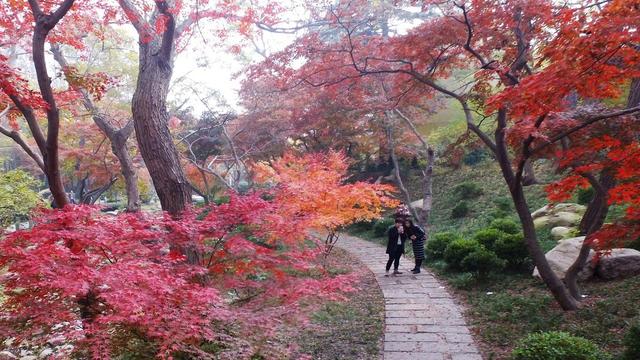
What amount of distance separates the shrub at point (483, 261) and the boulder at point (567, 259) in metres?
0.59

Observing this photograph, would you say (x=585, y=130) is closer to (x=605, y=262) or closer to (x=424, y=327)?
(x=605, y=262)

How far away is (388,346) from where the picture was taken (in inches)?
197

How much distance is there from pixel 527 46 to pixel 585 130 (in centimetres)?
149

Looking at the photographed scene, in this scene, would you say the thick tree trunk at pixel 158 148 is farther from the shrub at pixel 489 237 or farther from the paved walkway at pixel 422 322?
the shrub at pixel 489 237

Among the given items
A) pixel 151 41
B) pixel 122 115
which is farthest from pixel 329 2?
pixel 122 115

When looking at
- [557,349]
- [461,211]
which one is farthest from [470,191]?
[557,349]

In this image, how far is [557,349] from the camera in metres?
3.71

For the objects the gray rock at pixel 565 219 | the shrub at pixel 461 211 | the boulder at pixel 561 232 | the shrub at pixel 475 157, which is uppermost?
the shrub at pixel 475 157

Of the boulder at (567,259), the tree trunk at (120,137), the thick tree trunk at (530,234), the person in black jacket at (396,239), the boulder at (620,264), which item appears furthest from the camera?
the tree trunk at (120,137)

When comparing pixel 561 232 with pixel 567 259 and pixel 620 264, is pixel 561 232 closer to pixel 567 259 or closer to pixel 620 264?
pixel 567 259

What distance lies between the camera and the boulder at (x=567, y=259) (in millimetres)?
6371

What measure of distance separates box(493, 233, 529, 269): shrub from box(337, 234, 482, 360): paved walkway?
4.19 ft

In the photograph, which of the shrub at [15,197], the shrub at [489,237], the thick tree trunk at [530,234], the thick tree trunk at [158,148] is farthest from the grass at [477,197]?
the shrub at [15,197]

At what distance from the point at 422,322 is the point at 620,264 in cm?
316
